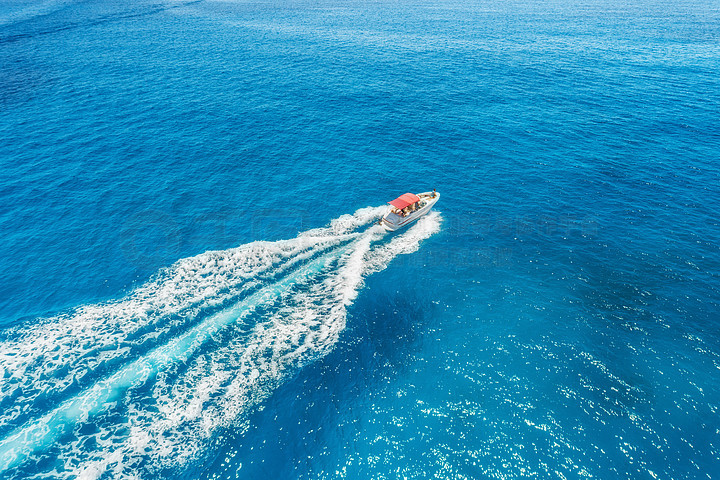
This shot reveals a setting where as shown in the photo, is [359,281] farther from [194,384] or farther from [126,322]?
[126,322]

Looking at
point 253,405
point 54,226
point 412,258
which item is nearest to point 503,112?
point 412,258

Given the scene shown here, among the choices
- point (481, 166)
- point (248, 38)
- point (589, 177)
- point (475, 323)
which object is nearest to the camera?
point (475, 323)

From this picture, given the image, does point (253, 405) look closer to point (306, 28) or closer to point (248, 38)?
point (248, 38)

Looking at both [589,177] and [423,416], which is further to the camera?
[589,177]

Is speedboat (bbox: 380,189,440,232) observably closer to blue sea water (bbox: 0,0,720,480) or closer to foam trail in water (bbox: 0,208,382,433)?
blue sea water (bbox: 0,0,720,480)

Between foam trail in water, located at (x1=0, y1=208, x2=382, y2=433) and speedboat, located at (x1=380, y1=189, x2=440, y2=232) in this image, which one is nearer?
foam trail in water, located at (x1=0, y1=208, x2=382, y2=433)

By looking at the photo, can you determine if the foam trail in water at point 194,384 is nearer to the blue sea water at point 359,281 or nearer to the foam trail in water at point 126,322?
the blue sea water at point 359,281

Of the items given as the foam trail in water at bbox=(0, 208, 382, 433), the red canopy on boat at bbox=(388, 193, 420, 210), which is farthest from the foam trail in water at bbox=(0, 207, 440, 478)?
the red canopy on boat at bbox=(388, 193, 420, 210)
